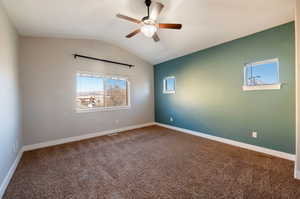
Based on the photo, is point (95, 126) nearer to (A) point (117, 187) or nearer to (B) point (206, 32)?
(A) point (117, 187)

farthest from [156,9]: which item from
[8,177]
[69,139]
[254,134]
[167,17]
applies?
[69,139]

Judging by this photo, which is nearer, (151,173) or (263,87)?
(151,173)

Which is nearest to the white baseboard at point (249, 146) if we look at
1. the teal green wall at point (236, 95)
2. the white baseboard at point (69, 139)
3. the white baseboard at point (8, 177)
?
the teal green wall at point (236, 95)

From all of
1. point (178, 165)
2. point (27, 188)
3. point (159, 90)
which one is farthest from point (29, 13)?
point (159, 90)

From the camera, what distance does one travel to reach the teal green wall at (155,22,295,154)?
2465 millimetres

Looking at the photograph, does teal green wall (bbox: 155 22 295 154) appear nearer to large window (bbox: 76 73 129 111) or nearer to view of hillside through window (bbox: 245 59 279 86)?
view of hillside through window (bbox: 245 59 279 86)

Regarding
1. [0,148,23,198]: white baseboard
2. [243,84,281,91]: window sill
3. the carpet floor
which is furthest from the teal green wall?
[0,148,23,198]: white baseboard

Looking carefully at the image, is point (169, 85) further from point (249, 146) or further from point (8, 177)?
point (8, 177)

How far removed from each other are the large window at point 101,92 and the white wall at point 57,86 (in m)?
0.19

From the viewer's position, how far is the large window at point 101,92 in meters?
3.83

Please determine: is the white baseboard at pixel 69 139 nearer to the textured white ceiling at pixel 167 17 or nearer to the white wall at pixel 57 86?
the white wall at pixel 57 86

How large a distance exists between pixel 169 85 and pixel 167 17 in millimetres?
2594

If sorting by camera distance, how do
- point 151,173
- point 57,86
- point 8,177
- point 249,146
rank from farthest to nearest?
point 57,86
point 249,146
point 151,173
point 8,177

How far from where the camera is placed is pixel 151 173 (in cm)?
208
